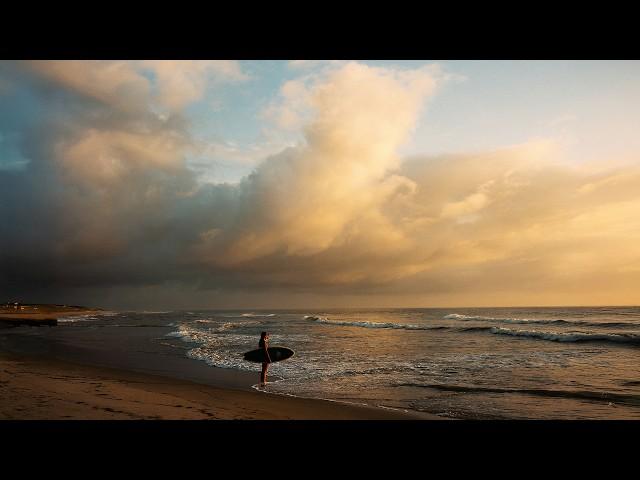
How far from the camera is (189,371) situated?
1410cm

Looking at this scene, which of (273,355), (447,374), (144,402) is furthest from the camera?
(273,355)

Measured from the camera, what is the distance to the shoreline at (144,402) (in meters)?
7.21

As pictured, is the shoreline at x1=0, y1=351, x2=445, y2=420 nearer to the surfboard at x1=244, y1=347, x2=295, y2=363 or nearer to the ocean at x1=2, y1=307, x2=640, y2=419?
the ocean at x1=2, y1=307, x2=640, y2=419

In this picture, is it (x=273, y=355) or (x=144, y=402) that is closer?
(x=144, y=402)

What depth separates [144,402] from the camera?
27.3 ft

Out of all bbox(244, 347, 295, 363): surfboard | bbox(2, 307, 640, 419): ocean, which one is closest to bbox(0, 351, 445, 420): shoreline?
bbox(2, 307, 640, 419): ocean

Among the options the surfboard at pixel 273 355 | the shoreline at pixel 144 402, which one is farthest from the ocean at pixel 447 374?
the shoreline at pixel 144 402

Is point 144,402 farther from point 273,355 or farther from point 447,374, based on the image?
point 447,374

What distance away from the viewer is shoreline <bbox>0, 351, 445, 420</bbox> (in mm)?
7215

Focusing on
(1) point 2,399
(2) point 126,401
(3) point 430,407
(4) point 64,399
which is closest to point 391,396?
(3) point 430,407

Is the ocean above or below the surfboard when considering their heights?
below

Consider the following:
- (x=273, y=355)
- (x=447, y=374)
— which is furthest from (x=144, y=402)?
(x=447, y=374)
